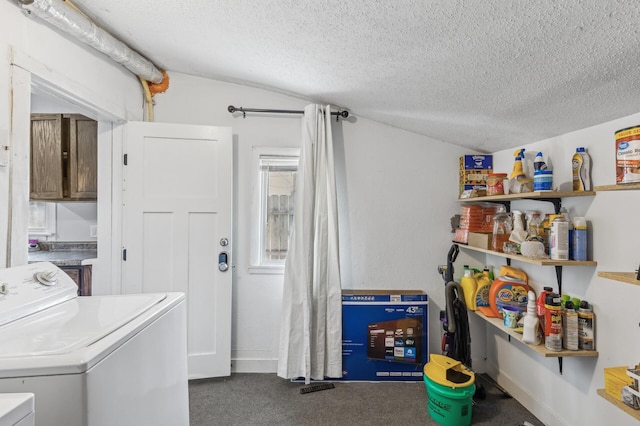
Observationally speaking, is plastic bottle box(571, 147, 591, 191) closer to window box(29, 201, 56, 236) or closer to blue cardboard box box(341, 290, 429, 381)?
blue cardboard box box(341, 290, 429, 381)

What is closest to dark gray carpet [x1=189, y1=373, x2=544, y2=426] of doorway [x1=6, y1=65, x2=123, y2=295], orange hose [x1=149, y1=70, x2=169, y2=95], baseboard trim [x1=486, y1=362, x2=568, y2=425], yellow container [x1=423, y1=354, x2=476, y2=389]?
baseboard trim [x1=486, y1=362, x2=568, y2=425]

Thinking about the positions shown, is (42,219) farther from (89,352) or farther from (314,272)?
(89,352)

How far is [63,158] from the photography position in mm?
2703

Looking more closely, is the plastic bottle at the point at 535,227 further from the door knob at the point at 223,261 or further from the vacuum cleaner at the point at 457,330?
the door knob at the point at 223,261

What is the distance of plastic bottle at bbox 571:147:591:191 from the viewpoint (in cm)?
161

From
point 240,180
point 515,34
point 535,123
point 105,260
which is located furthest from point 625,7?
point 105,260

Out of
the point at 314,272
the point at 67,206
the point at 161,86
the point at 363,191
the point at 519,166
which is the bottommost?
the point at 314,272

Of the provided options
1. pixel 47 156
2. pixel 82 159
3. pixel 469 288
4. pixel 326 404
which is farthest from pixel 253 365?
pixel 47 156

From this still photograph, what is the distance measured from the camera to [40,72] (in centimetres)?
159

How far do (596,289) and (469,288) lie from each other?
795 millimetres

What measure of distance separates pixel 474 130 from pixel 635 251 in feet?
3.67

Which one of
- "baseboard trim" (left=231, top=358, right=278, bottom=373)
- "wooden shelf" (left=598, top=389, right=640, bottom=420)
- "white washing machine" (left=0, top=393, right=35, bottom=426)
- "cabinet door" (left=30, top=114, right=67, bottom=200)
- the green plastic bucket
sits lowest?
"baseboard trim" (left=231, top=358, right=278, bottom=373)

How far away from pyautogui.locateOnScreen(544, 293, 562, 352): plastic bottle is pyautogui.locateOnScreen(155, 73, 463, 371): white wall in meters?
1.00

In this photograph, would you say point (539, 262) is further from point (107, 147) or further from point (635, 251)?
point (107, 147)
